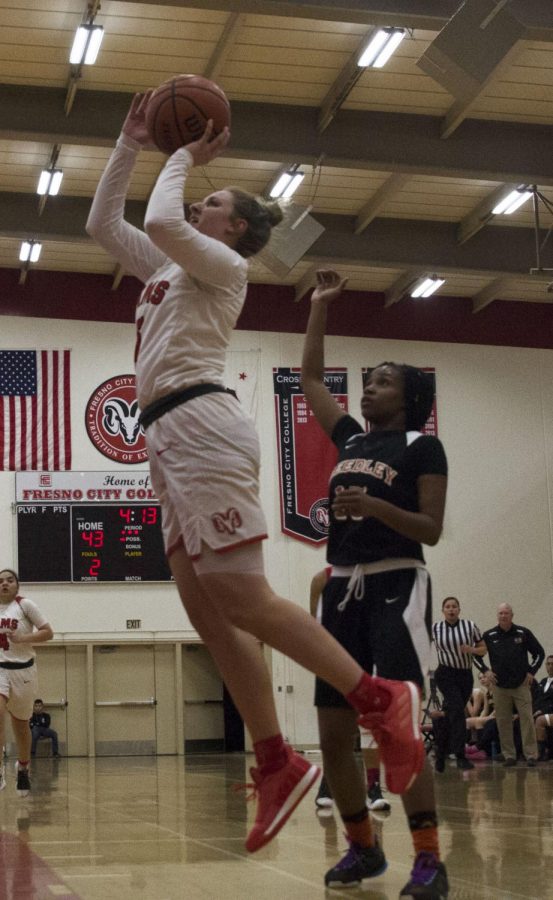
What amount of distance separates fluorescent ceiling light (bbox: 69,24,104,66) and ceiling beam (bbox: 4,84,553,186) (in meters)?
1.14

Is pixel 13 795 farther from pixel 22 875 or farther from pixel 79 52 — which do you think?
pixel 79 52

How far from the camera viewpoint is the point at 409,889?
125 inches

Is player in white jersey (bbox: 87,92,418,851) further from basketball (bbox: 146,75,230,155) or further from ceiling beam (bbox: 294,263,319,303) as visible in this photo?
Result: ceiling beam (bbox: 294,263,319,303)

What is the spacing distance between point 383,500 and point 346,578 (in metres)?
0.30

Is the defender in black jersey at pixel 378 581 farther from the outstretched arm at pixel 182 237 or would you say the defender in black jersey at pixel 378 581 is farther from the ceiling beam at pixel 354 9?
the ceiling beam at pixel 354 9

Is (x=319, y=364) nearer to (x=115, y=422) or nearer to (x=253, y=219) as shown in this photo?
(x=253, y=219)

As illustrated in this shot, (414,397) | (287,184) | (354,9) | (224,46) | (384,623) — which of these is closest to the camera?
(384,623)

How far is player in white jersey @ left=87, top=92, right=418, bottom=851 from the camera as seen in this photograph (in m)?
3.10

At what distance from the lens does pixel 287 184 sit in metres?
14.5

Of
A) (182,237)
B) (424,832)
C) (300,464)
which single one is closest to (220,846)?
(424,832)

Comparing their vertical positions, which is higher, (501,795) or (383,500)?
(383,500)

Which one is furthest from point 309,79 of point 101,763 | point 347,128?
point 101,763

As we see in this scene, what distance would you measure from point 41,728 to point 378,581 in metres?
13.9

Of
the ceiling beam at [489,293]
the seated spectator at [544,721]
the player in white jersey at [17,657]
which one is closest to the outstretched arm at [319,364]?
the player in white jersey at [17,657]
